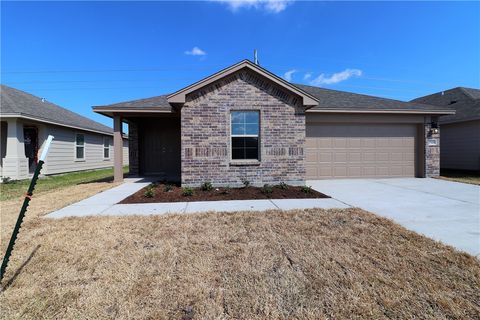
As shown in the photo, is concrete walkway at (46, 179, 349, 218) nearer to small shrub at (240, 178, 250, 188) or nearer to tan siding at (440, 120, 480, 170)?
small shrub at (240, 178, 250, 188)

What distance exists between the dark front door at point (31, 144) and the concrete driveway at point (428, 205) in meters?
14.5

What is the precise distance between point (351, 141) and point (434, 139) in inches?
156

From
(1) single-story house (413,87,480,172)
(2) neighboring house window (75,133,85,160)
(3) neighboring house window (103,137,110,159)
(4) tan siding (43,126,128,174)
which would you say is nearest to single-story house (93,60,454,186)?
(1) single-story house (413,87,480,172)

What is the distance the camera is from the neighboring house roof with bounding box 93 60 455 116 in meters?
8.41

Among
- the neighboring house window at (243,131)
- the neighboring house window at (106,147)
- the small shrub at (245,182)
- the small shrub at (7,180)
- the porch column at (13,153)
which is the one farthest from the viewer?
the neighboring house window at (106,147)

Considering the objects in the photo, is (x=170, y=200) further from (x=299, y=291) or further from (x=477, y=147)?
(x=477, y=147)

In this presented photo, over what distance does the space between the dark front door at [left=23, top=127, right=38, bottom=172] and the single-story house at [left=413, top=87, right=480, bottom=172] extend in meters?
22.7

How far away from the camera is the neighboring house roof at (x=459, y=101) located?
1357 centimetres

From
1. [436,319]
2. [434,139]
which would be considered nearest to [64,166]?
[436,319]

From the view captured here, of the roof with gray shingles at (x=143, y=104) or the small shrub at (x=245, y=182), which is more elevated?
the roof with gray shingles at (x=143, y=104)

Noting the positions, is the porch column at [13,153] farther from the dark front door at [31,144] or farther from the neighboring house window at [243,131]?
the neighboring house window at [243,131]

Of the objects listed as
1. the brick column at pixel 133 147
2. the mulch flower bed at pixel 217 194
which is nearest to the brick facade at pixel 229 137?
the mulch flower bed at pixel 217 194

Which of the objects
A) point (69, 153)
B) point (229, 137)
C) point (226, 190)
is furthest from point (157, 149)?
point (226, 190)

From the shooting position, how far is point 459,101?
15.6 meters
